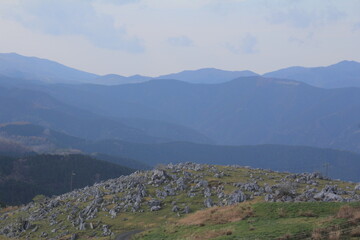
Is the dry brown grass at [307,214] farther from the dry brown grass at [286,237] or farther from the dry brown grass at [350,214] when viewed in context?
the dry brown grass at [286,237]

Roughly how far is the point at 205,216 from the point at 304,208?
11.8 metres

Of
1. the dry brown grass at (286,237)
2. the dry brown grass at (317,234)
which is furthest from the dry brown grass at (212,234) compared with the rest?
the dry brown grass at (317,234)

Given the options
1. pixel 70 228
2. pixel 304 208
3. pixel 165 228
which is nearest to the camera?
pixel 304 208

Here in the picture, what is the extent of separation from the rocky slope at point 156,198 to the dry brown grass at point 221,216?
28.5 feet

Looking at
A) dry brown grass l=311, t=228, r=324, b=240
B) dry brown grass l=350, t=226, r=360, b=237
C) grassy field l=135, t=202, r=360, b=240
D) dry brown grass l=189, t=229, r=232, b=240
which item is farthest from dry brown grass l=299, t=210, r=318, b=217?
dry brown grass l=350, t=226, r=360, b=237

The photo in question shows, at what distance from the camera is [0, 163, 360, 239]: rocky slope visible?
67188 mm

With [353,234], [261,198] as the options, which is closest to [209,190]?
[261,198]

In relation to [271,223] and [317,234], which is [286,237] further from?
[271,223]

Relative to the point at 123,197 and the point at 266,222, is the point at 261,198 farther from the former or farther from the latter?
the point at 123,197

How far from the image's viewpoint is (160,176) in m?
88.9

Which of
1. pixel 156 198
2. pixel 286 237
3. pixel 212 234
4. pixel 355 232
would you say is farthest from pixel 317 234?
pixel 156 198

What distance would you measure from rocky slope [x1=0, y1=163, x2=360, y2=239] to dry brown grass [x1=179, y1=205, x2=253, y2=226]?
8.69 meters

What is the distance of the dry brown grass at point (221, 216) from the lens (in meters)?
50.0

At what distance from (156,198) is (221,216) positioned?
2733cm
